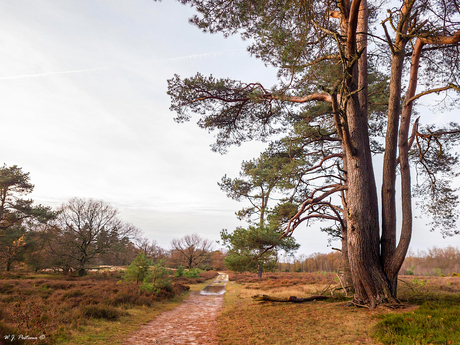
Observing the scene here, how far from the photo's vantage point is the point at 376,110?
10023 mm

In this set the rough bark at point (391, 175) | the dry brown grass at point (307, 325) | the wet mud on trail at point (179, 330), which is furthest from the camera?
the rough bark at point (391, 175)

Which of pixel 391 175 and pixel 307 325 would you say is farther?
pixel 391 175

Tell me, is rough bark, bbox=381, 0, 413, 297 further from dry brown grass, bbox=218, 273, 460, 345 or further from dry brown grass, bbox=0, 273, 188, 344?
dry brown grass, bbox=0, 273, 188, 344

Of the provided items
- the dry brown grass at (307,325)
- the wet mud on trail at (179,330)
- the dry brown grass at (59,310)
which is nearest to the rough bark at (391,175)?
the dry brown grass at (307,325)

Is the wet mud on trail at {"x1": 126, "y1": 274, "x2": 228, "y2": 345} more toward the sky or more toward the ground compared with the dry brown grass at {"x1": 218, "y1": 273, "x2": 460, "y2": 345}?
more toward the ground

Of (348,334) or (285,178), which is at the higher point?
(285,178)

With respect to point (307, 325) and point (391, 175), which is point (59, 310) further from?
point (391, 175)

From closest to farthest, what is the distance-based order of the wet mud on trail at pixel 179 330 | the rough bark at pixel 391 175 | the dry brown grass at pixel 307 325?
the dry brown grass at pixel 307 325 < the wet mud on trail at pixel 179 330 < the rough bark at pixel 391 175

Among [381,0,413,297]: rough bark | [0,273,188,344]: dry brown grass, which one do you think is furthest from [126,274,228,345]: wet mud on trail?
[381,0,413,297]: rough bark

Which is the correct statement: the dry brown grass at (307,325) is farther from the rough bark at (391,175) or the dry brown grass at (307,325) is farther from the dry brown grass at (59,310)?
the dry brown grass at (59,310)

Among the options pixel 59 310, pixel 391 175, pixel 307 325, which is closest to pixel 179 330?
pixel 307 325

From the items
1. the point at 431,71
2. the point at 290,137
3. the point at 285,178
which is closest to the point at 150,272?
the point at 285,178

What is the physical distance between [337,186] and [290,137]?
251 cm

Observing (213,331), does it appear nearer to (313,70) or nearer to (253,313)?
(253,313)
